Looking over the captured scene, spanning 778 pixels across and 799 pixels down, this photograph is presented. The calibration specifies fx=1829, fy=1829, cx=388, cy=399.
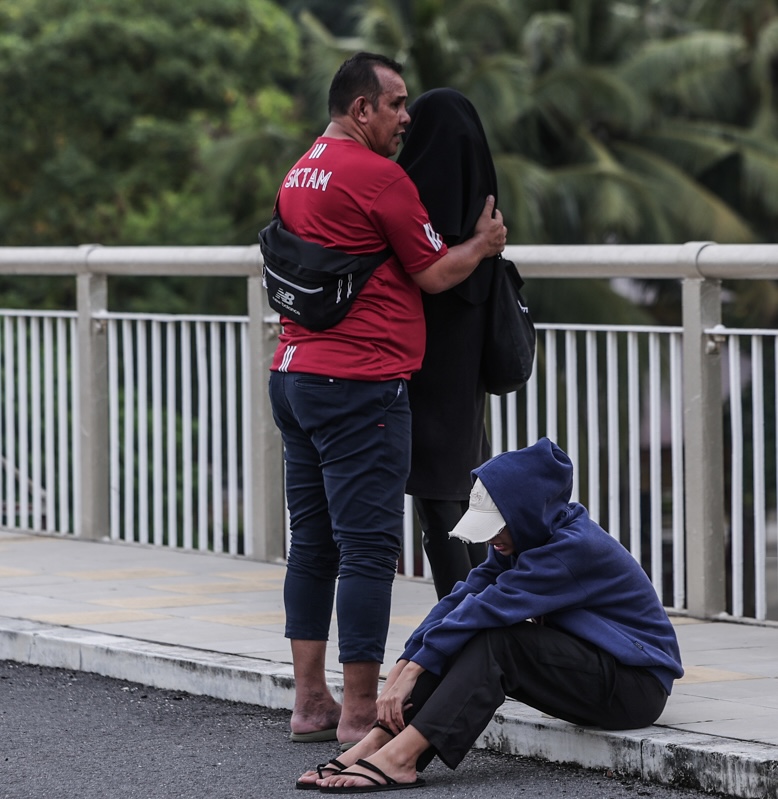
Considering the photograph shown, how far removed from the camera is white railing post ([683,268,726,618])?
6348mm

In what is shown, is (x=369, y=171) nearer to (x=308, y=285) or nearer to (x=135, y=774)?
A: (x=308, y=285)

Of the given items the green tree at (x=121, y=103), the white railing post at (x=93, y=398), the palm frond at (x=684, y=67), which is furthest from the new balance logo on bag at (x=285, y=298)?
the palm frond at (x=684, y=67)

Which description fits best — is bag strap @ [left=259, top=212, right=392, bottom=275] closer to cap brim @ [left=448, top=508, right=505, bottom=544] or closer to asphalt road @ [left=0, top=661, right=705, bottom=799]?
cap brim @ [left=448, top=508, right=505, bottom=544]

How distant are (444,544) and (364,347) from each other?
0.73m

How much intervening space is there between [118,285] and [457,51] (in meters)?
6.38

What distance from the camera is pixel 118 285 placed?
28531 millimetres

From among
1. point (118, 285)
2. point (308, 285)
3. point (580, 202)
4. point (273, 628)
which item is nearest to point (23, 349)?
point (273, 628)

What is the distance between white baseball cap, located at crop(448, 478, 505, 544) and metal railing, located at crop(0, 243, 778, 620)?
185cm

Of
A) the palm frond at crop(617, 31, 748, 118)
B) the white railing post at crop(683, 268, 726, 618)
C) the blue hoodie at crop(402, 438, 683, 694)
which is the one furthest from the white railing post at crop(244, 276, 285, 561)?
the palm frond at crop(617, 31, 748, 118)

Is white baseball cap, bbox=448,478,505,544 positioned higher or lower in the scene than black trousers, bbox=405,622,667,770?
higher

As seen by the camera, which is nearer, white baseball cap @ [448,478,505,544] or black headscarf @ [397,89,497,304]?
white baseball cap @ [448,478,505,544]

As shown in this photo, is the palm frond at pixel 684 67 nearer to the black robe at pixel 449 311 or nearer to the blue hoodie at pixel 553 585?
the black robe at pixel 449 311

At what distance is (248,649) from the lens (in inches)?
230

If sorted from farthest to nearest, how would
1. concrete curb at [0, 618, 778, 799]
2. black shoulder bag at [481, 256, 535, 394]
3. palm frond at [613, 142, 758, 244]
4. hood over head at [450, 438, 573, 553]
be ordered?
palm frond at [613, 142, 758, 244] < black shoulder bag at [481, 256, 535, 394] < hood over head at [450, 438, 573, 553] < concrete curb at [0, 618, 778, 799]
